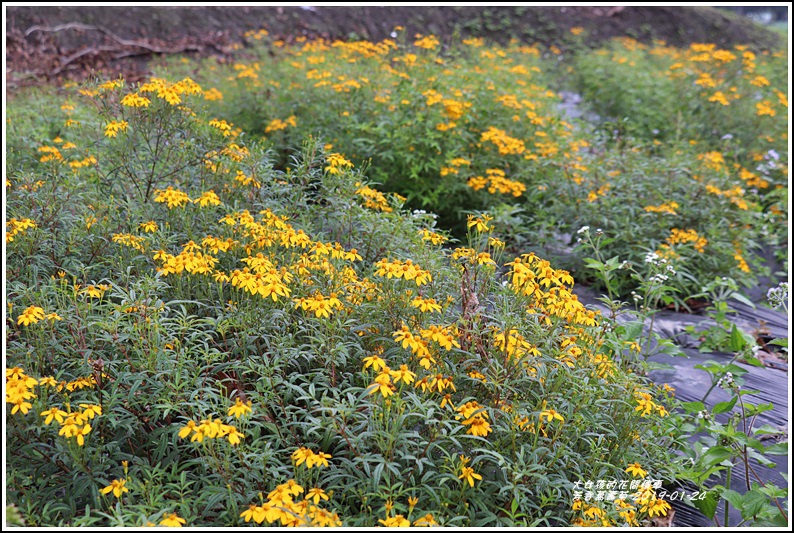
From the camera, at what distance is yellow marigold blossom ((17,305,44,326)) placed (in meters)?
1.99

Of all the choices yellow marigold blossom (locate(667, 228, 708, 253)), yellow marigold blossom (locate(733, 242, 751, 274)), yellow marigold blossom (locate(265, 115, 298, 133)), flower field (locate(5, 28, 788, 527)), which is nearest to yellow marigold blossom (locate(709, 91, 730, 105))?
yellow marigold blossom (locate(733, 242, 751, 274))

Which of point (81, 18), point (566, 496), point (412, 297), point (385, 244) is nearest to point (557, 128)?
point (385, 244)

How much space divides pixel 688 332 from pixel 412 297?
198 cm

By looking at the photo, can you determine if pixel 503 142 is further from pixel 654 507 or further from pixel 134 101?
pixel 654 507

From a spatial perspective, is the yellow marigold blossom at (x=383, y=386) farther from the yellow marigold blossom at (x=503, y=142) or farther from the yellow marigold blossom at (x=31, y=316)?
the yellow marigold blossom at (x=503, y=142)

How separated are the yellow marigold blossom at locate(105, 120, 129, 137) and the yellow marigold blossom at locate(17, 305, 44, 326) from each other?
93 cm

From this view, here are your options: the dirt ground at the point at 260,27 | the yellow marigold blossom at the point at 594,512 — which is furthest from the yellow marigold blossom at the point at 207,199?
the dirt ground at the point at 260,27

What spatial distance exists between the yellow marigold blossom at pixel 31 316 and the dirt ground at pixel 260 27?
3.81 meters

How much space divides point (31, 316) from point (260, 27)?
26.8 feet

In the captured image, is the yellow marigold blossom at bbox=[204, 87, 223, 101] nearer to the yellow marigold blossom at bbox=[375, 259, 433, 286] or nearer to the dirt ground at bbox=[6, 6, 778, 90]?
the dirt ground at bbox=[6, 6, 778, 90]

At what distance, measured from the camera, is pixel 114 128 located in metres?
2.75

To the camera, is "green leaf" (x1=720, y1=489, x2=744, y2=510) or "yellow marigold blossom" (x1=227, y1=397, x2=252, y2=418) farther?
"green leaf" (x1=720, y1=489, x2=744, y2=510)

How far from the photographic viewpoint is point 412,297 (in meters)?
2.32

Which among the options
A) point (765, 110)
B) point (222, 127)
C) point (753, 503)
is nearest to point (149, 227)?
point (222, 127)
